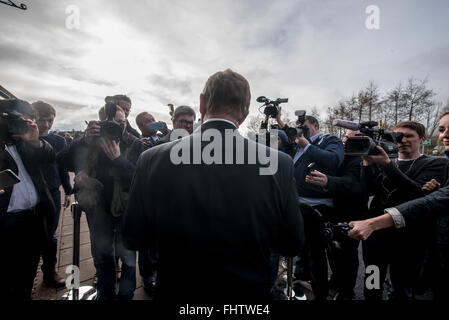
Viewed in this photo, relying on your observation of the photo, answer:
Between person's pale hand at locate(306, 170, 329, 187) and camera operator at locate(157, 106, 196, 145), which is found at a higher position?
camera operator at locate(157, 106, 196, 145)

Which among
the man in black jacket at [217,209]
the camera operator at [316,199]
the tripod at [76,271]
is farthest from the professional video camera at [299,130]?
the tripod at [76,271]

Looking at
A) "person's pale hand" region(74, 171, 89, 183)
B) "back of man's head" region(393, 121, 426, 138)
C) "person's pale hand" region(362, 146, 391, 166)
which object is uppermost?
"back of man's head" region(393, 121, 426, 138)

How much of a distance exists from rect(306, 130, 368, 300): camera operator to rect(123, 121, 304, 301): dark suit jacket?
137cm

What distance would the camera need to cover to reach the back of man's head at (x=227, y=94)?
46.3 inches

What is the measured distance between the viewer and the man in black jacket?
1.08m

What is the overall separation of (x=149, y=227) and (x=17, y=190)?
184cm

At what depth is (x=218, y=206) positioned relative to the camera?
1065 mm

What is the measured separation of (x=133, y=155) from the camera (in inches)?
89.6

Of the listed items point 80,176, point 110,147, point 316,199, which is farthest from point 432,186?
point 80,176

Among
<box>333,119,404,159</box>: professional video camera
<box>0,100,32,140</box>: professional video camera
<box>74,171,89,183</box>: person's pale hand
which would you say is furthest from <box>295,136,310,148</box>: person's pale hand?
<box>0,100,32,140</box>: professional video camera

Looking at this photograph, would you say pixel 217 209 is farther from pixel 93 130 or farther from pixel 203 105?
pixel 93 130

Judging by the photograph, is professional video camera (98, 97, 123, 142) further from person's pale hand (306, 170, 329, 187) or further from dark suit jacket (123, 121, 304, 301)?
person's pale hand (306, 170, 329, 187)

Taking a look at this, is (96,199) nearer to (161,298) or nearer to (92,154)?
(92,154)

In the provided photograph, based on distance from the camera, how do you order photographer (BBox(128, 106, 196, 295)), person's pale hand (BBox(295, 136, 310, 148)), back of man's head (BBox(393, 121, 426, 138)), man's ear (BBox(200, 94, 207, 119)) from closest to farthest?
man's ear (BBox(200, 94, 207, 119)) → back of man's head (BBox(393, 121, 426, 138)) → photographer (BBox(128, 106, 196, 295)) → person's pale hand (BBox(295, 136, 310, 148))
